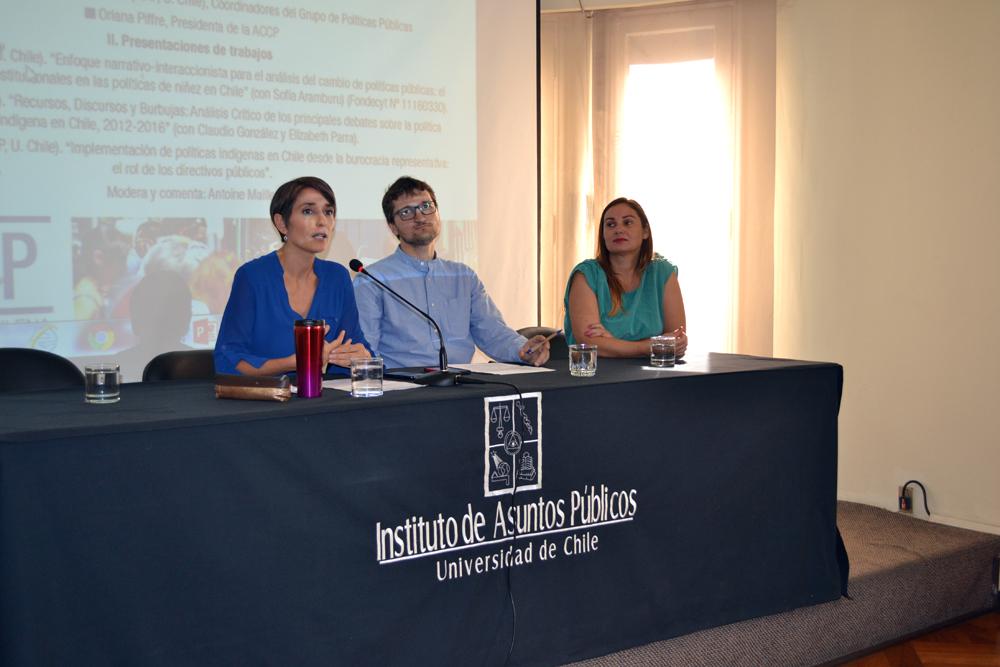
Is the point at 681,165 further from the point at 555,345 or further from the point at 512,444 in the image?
the point at 512,444

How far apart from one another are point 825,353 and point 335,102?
7.51 ft

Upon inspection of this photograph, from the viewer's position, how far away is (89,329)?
9.95ft

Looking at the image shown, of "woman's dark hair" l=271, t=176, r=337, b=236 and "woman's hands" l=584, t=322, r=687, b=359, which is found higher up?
"woman's dark hair" l=271, t=176, r=337, b=236

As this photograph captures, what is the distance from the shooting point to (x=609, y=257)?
304cm

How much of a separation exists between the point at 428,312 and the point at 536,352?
0.47m

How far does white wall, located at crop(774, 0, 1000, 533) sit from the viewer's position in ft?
11.1

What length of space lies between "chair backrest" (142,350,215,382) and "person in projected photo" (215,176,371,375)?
0.32 meters

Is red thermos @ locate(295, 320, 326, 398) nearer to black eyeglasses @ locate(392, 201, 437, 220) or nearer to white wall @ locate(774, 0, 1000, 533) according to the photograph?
black eyeglasses @ locate(392, 201, 437, 220)

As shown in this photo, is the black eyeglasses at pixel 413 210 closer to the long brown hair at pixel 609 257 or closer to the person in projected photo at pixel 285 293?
the person in projected photo at pixel 285 293

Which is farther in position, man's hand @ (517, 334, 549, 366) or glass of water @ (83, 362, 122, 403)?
man's hand @ (517, 334, 549, 366)

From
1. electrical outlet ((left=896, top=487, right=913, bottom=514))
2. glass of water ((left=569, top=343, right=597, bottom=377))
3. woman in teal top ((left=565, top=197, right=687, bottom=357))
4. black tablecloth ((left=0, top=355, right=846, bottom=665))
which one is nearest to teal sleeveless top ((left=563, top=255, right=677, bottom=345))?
woman in teal top ((left=565, top=197, right=687, bottom=357))

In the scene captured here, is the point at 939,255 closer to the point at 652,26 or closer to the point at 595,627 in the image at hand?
the point at 652,26

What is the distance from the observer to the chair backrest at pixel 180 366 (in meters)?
2.57

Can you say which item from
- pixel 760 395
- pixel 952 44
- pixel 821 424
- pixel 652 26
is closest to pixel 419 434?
pixel 760 395
